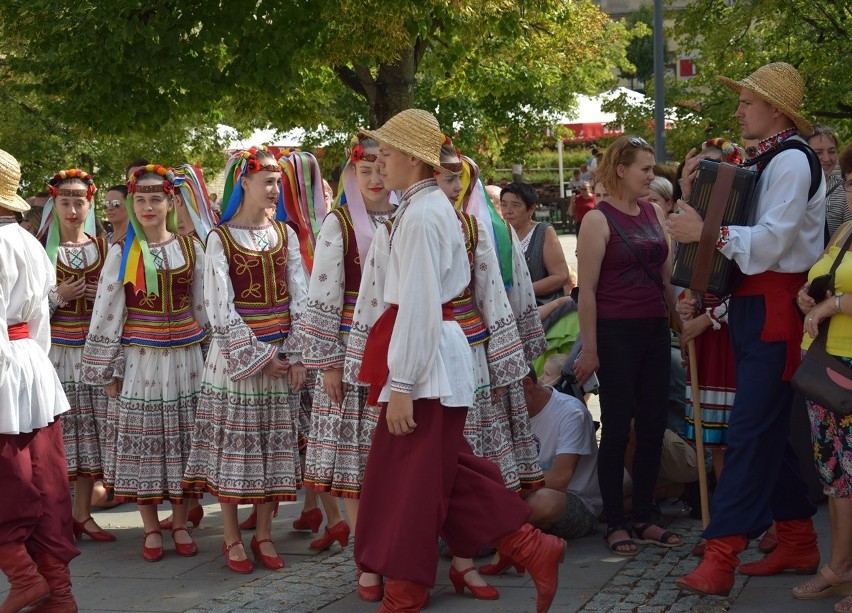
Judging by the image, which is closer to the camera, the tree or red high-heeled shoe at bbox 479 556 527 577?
red high-heeled shoe at bbox 479 556 527 577

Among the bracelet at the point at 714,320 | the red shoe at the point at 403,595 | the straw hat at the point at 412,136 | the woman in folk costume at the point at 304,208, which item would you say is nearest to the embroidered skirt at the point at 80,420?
the woman in folk costume at the point at 304,208

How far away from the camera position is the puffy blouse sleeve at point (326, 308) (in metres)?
5.79

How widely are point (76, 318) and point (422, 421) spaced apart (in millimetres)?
3399

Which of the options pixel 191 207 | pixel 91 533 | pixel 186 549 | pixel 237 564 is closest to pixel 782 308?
pixel 237 564

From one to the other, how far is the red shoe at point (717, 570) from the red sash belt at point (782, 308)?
2.38ft

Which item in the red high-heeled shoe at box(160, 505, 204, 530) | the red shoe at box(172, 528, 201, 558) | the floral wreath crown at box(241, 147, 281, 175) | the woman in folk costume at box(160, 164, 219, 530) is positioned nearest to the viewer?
the floral wreath crown at box(241, 147, 281, 175)

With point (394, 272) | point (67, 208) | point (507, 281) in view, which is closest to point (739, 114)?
point (507, 281)

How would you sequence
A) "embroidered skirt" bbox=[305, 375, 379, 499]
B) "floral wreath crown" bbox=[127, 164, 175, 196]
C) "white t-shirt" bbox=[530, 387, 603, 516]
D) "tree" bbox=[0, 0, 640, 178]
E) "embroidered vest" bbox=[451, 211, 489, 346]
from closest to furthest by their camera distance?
1. "embroidered vest" bbox=[451, 211, 489, 346]
2. "embroidered skirt" bbox=[305, 375, 379, 499]
3. "white t-shirt" bbox=[530, 387, 603, 516]
4. "floral wreath crown" bbox=[127, 164, 175, 196]
5. "tree" bbox=[0, 0, 640, 178]

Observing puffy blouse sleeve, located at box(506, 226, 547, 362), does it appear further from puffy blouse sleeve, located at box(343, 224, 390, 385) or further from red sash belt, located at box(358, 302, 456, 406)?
red sash belt, located at box(358, 302, 456, 406)

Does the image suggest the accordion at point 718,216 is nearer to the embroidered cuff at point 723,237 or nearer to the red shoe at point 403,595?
the embroidered cuff at point 723,237

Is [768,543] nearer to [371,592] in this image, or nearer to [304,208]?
[371,592]

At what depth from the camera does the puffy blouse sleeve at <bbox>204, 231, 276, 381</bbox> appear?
6277 mm

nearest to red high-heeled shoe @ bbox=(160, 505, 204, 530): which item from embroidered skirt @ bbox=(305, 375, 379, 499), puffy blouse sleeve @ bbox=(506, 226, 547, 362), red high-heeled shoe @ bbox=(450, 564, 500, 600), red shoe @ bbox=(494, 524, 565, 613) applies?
embroidered skirt @ bbox=(305, 375, 379, 499)

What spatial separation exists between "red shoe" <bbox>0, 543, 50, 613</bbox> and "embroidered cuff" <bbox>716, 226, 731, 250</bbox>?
10.4 feet
